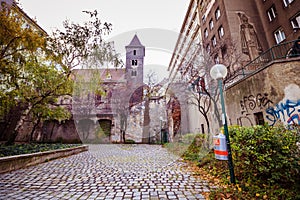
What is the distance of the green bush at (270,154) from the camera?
9.37 ft

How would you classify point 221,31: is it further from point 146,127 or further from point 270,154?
point 270,154

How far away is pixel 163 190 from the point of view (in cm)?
336

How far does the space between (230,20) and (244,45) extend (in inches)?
116

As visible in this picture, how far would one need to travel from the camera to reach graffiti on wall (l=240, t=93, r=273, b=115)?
21.9ft

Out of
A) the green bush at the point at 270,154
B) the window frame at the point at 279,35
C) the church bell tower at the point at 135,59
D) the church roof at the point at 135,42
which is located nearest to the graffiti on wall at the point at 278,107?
the green bush at the point at 270,154

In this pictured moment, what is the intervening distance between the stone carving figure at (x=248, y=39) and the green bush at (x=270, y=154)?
12227 millimetres

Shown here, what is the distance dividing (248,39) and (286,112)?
412 inches

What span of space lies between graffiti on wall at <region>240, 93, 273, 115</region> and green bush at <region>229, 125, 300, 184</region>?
13.7ft

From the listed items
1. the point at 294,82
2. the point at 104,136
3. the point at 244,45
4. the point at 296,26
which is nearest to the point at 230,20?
the point at 244,45

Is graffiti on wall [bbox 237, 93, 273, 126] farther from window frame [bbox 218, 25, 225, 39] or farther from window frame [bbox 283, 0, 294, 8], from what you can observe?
window frame [bbox 283, 0, 294, 8]

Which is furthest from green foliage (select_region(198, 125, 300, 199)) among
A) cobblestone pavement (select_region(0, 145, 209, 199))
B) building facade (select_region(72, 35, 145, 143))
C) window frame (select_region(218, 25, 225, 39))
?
building facade (select_region(72, 35, 145, 143))

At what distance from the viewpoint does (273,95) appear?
6328 mm

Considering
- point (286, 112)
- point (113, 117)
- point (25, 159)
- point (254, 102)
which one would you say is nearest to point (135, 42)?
point (113, 117)

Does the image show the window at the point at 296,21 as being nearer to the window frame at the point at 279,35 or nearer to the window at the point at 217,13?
the window frame at the point at 279,35
